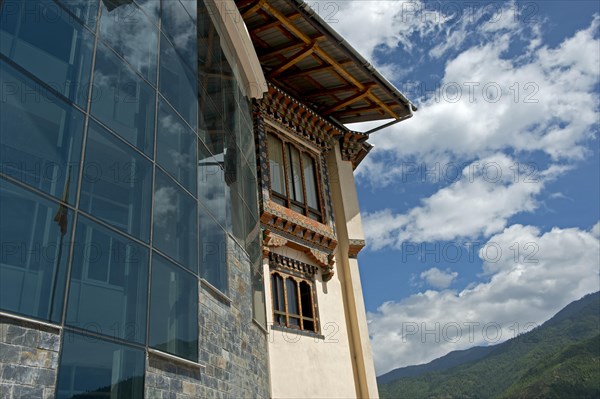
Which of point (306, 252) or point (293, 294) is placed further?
point (306, 252)

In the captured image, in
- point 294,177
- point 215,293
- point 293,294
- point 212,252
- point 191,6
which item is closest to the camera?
point 215,293

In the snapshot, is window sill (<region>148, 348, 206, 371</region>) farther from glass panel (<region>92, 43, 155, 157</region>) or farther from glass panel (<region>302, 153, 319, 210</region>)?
glass panel (<region>302, 153, 319, 210</region>)

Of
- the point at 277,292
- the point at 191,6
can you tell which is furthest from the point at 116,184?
the point at 277,292

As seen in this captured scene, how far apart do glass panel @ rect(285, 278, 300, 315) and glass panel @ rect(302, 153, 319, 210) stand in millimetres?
2842

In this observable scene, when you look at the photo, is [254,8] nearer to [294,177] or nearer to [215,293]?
[294,177]

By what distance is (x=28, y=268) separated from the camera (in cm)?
511

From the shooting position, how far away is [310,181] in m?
17.7

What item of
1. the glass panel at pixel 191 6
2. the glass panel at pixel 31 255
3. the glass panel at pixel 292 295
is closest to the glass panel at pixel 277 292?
the glass panel at pixel 292 295

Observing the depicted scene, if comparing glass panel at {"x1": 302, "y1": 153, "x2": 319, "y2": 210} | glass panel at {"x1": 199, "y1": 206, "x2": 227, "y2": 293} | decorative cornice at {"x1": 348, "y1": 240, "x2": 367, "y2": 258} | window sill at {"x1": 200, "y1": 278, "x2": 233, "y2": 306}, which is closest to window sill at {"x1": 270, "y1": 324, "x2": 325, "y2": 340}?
decorative cornice at {"x1": 348, "y1": 240, "x2": 367, "y2": 258}

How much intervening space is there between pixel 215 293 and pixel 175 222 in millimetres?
1681

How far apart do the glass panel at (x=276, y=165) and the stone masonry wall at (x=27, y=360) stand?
1085 centimetres

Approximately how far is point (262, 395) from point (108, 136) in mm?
6753

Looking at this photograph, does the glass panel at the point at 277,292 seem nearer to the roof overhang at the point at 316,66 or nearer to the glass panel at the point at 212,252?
the glass panel at the point at 212,252

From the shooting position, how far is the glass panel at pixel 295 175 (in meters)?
16.7
